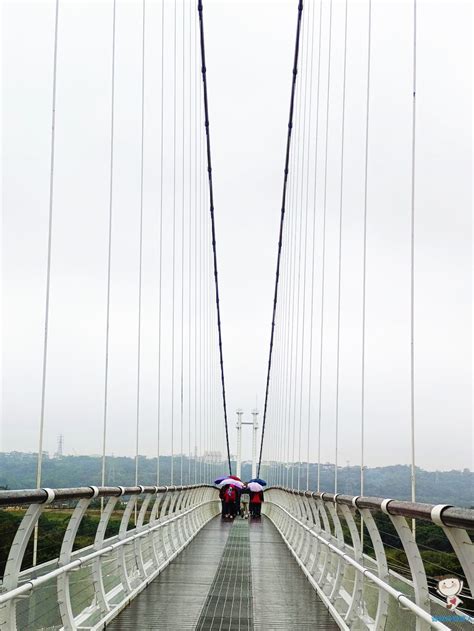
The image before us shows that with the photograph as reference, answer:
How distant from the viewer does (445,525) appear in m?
2.99

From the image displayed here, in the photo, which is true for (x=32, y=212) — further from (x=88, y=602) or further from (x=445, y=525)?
(x=445, y=525)

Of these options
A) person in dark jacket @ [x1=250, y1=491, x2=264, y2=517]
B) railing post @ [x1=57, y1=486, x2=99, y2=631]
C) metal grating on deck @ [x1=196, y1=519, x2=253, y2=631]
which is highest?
railing post @ [x1=57, y1=486, x2=99, y2=631]

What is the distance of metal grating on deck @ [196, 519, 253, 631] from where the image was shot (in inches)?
248

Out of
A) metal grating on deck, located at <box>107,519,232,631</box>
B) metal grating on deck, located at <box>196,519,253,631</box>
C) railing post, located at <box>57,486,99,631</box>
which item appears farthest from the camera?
metal grating on deck, located at <box>196,519,253,631</box>

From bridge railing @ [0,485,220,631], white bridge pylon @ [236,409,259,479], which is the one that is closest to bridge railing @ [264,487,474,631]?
bridge railing @ [0,485,220,631]

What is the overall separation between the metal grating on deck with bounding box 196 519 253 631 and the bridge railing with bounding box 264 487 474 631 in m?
0.63

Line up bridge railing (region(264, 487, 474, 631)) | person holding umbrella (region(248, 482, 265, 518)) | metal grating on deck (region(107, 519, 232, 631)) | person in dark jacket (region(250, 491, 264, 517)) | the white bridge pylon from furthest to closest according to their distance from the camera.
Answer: the white bridge pylon < person holding umbrella (region(248, 482, 265, 518)) < person in dark jacket (region(250, 491, 264, 517)) < metal grating on deck (region(107, 519, 232, 631)) < bridge railing (region(264, 487, 474, 631))

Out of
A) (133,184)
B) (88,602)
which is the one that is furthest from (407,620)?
(133,184)

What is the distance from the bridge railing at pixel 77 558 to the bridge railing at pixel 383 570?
1.51m

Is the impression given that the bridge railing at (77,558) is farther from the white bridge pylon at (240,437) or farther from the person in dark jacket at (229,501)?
the white bridge pylon at (240,437)

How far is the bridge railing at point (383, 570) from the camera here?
2.99 metres

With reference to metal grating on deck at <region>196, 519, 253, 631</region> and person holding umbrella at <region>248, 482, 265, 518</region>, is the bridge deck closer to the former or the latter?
metal grating on deck at <region>196, 519, 253, 631</region>

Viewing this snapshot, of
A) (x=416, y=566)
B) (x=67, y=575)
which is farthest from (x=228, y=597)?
(x=416, y=566)

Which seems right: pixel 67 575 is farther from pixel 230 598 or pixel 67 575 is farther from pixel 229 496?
pixel 229 496
